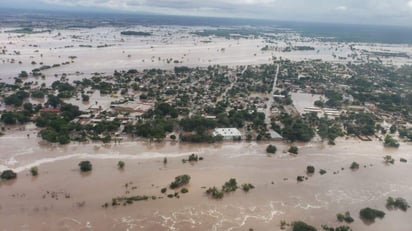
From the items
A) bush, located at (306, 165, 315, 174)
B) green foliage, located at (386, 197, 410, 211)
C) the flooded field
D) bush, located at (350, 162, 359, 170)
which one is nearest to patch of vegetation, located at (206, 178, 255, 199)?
bush, located at (306, 165, 315, 174)

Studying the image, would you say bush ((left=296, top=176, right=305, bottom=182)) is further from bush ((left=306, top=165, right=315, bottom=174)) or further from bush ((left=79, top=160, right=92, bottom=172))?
bush ((left=79, top=160, right=92, bottom=172))

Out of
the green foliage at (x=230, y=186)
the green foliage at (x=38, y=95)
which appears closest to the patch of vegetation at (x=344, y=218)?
the green foliage at (x=230, y=186)

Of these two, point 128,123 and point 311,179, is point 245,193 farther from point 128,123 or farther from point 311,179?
point 128,123

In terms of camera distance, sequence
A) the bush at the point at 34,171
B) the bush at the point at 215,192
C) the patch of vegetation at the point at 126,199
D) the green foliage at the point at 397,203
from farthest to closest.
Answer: the bush at the point at 34,171 < the bush at the point at 215,192 < the green foliage at the point at 397,203 < the patch of vegetation at the point at 126,199

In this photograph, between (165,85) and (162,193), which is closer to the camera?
(162,193)

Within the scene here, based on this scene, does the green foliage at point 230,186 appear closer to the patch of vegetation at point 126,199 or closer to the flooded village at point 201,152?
the flooded village at point 201,152

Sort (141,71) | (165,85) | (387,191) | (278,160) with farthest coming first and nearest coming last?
1. (141,71)
2. (165,85)
3. (278,160)
4. (387,191)

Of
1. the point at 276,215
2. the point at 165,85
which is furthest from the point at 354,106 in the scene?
the point at 276,215
